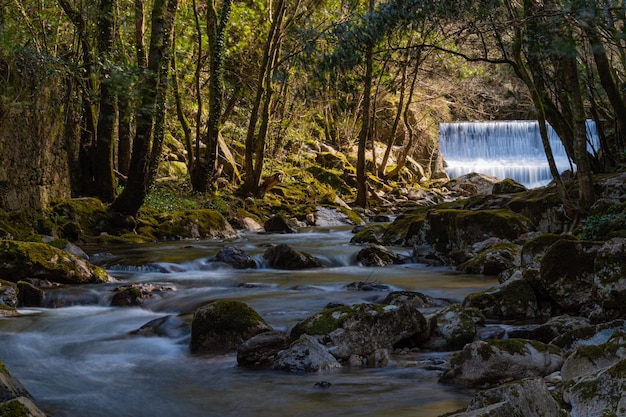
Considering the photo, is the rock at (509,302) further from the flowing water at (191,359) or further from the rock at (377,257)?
the rock at (377,257)

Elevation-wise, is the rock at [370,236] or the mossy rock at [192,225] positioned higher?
the mossy rock at [192,225]

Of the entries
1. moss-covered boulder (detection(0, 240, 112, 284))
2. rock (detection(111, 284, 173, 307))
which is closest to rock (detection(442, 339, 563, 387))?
rock (detection(111, 284, 173, 307))

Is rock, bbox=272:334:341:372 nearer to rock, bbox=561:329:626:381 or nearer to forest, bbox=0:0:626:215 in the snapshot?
rock, bbox=561:329:626:381

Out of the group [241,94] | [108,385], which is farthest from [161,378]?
[241,94]

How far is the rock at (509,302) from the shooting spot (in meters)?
7.69

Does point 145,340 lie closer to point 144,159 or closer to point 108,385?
point 108,385

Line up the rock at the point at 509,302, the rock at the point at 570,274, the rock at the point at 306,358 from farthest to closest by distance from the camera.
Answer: the rock at the point at 509,302 → the rock at the point at 570,274 → the rock at the point at 306,358

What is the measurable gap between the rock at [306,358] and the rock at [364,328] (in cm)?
16

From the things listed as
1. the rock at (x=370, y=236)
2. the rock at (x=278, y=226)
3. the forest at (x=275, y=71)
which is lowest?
the rock at (x=370, y=236)

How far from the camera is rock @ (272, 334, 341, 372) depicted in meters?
5.95

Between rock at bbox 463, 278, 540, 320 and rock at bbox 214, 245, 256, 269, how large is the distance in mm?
5431

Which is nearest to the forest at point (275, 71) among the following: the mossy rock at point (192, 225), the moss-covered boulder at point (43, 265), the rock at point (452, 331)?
the mossy rock at point (192, 225)

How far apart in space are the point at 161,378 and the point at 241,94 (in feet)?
64.1

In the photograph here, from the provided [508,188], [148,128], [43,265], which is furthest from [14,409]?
[508,188]
